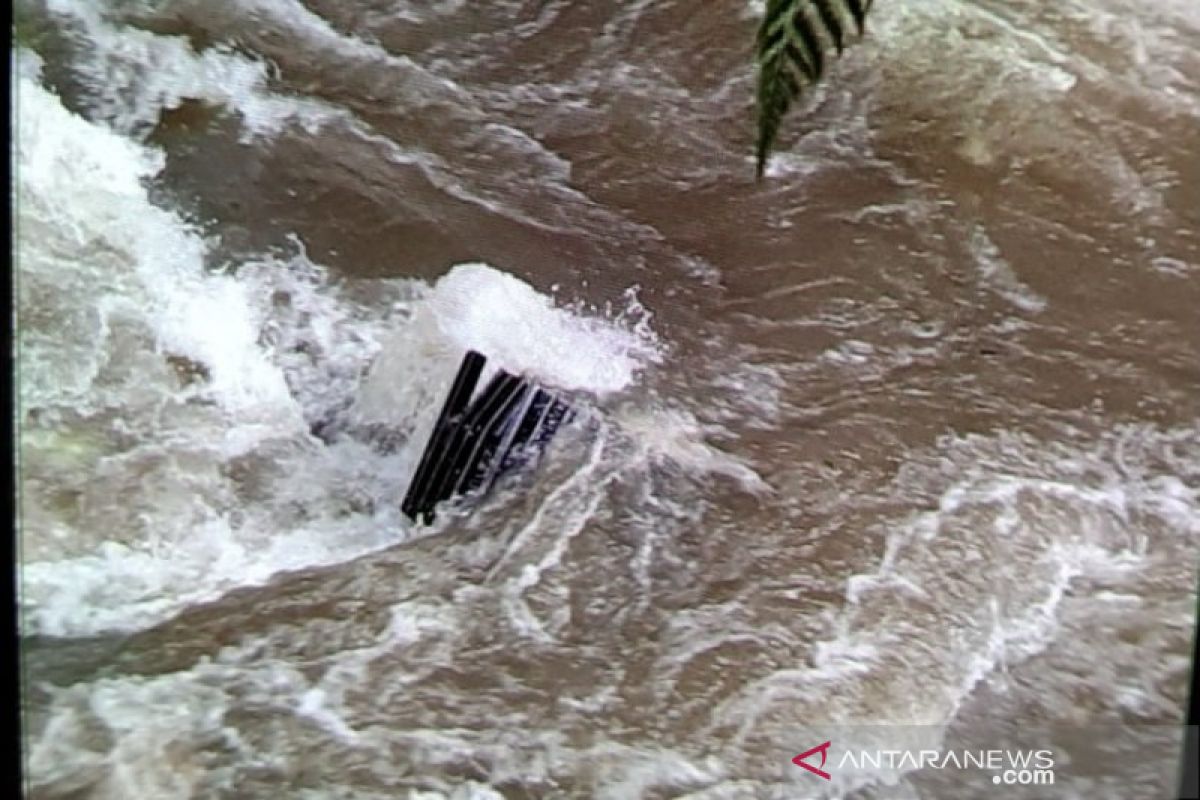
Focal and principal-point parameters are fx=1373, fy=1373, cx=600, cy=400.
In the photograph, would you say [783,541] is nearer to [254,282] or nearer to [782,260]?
[782,260]

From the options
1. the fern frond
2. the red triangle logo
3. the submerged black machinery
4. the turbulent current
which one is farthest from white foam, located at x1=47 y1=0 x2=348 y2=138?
the red triangle logo

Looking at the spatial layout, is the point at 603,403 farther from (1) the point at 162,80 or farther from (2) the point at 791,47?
(1) the point at 162,80

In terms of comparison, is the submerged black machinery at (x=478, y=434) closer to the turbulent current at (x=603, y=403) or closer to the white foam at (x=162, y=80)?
the turbulent current at (x=603, y=403)

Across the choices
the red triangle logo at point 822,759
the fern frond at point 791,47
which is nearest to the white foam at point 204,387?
the fern frond at point 791,47

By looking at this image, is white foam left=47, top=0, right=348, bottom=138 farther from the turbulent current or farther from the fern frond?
the fern frond

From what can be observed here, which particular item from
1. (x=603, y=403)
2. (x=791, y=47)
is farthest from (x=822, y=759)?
(x=791, y=47)

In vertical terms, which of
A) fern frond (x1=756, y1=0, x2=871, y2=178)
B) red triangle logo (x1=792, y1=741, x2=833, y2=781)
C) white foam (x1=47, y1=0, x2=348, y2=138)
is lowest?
red triangle logo (x1=792, y1=741, x2=833, y2=781)

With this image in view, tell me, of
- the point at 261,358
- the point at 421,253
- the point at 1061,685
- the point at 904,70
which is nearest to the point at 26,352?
the point at 261,358
